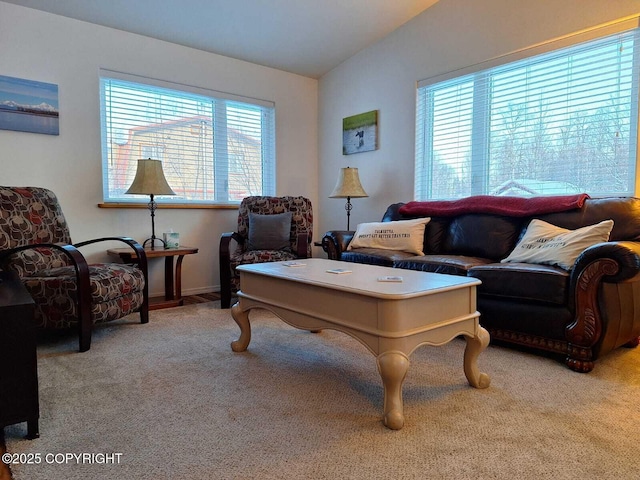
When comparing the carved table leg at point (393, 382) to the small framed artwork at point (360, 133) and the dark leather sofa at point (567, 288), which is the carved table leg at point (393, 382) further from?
the small framed artwork at point (360, 133)

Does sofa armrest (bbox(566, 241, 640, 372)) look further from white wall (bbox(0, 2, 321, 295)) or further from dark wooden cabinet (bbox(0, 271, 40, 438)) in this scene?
white wall (bbox(0, 2, 321, 295))

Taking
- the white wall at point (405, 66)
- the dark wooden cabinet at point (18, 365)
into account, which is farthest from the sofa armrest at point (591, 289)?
the dark wooden cabinet at point (18, 365)

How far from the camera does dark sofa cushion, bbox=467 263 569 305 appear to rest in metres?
2.21

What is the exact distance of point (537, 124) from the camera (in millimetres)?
3281

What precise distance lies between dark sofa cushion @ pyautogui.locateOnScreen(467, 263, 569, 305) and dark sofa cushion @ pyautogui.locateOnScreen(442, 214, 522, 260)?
0.56 metres

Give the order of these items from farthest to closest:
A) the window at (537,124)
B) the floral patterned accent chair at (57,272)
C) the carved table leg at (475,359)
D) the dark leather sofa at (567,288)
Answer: the window at (537,124) < the floral patterned accent chair at (57,272) < the dark leather sofa at (567,288) < the carved table leg at (475,359)

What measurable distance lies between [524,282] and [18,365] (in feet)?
7.69

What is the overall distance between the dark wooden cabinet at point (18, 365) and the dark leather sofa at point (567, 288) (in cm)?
220

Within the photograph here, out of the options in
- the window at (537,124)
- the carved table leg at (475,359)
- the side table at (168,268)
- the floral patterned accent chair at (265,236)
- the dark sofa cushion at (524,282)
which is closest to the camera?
the carved table leg at (475,359)

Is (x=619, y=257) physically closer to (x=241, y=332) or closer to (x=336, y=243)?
(x=241, y=332)

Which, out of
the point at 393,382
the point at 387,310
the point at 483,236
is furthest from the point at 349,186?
the point at 393,382

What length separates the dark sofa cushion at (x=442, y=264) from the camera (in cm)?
269

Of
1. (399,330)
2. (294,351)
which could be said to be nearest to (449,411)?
(399,330)

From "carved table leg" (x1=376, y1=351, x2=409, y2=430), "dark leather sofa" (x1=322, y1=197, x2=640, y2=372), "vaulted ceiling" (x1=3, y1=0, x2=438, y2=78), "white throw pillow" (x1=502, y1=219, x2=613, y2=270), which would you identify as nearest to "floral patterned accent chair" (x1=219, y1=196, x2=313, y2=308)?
"dark leather sofa" (x1=322, y1=197, x2=640, y2=372)
